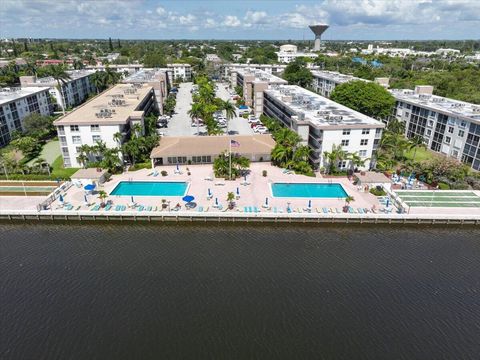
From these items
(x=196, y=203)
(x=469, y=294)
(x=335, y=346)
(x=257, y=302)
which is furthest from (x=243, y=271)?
(x=469, y=294)

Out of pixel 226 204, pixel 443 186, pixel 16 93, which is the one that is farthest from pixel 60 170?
pixel 443 186

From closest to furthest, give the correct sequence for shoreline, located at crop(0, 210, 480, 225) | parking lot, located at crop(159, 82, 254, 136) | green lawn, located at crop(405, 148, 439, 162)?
shoreline, located at crop(0, 210, 480, 225) → green lawn, located at crop(405, 148, 439, 162) → parking lot, located at crop(159, 82, 254, 136)

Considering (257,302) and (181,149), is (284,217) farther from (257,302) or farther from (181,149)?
(181,149)

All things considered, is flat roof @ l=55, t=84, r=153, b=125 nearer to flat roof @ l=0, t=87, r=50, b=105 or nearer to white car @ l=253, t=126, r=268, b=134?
Result: flat roof @ l=0, t=87, r=50, b=105

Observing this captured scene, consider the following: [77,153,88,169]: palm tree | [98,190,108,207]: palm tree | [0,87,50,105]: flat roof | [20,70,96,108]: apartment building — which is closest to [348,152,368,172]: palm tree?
[98,190,108,207]: palm tree

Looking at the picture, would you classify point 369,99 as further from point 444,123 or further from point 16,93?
point 16,93

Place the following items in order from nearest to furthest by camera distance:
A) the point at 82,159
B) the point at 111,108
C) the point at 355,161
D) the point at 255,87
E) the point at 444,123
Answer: the point at 355,161 → the point at 82,159 → the point at 444,123 → the point at 111,108 → the point at 255,87

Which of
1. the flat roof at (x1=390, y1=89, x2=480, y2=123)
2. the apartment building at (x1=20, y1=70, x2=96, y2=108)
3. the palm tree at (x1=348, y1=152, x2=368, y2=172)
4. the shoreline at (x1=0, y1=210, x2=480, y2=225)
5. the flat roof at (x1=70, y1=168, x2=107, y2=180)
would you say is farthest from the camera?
the apartment building at (x1=20, y1=70, x2=96, y2=108)
